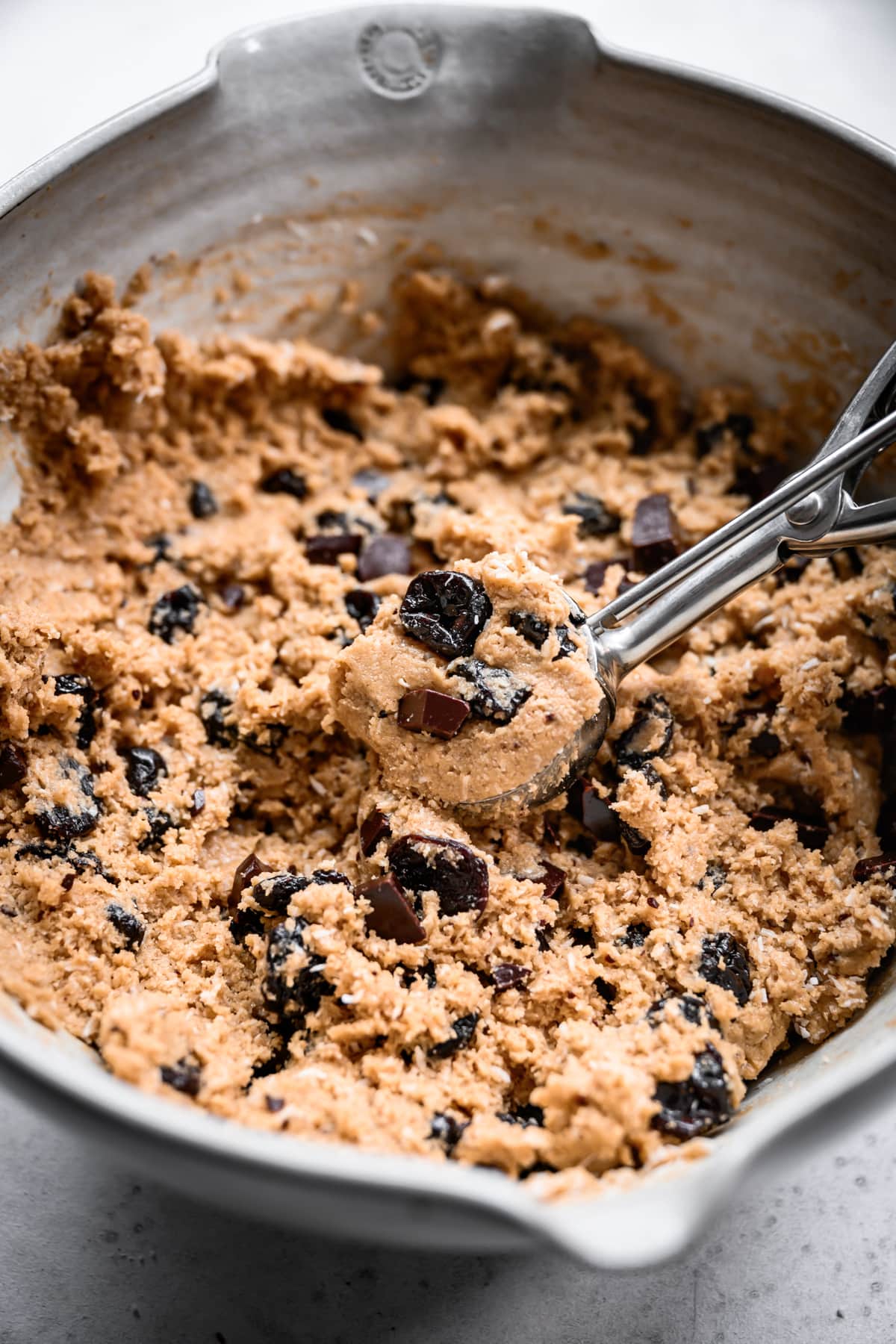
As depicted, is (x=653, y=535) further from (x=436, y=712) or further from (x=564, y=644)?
(x=436, y=712)

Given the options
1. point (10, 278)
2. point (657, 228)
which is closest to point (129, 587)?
point (10, 278)

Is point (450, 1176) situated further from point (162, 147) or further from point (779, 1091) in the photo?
point (162, 147)

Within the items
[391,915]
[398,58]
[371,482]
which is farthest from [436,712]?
[398,58]

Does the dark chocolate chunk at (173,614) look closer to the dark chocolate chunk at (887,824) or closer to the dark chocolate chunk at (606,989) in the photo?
the dark chocolate chunk at (606,989)

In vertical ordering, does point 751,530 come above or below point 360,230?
below

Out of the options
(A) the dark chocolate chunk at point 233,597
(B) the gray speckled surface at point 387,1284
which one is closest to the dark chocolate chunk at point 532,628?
(A) the dark chocolate chunk at point 233,597
